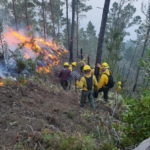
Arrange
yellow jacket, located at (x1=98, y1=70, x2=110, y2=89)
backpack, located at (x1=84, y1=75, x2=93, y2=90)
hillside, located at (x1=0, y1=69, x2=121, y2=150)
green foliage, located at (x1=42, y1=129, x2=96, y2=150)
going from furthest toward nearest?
yellow jacket, located at (x1=98, y1=70, x2=110, y2=89) → backpack, located at (x1=84, y1=75, x2=93, y2=90) → hillside, located at (x1=0, y1=69, x2=121, y2=150) → green foliage, located at (x1=42, y1=129, x2=96, y2=150)

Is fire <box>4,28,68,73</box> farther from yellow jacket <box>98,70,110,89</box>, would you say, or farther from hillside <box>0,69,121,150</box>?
hillside <box>0,69,121,150</box>

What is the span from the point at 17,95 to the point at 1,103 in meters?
0.87

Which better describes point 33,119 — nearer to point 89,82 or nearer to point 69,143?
point 69,143

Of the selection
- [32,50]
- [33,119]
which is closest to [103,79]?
[33,119]

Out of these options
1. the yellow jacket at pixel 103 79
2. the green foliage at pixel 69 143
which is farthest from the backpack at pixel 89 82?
the green foliage at pixel 69 143

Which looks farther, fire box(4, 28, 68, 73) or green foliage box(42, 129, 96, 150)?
fire box(4, 28, 68, 73)

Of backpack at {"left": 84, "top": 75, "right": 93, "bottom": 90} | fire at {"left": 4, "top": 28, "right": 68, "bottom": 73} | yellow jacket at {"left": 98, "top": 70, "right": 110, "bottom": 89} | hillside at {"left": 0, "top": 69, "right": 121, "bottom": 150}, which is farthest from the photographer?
fire at {"left": 4, "top": 28, "right": 68, "bottom": 73}

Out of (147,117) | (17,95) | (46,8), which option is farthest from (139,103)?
(46,8)

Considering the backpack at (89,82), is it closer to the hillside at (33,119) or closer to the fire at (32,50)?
the hillside at (33,119)

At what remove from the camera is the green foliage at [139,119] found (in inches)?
88.4

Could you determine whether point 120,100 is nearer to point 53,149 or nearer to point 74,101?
point 74,101

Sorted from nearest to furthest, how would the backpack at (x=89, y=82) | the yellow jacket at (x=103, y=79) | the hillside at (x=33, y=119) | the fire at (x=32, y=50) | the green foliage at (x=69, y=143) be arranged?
the green foliage at (x=69, y=143)
the hillside at (x=33, y=119)
the backpack at (x=89, y=82)
the yellow jacket at (x=103, y=79)
the fire at (x=32, y=50)

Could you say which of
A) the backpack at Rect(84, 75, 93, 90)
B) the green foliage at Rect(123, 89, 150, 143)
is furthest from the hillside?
the green foliage at Rect(123, 89, 150, 143)

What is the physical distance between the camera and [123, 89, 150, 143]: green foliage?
7.37 feet
